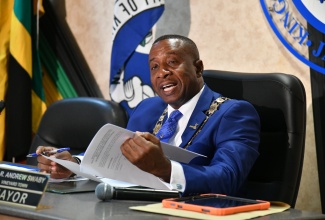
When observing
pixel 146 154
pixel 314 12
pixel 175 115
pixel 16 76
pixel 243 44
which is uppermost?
pixel 314 12

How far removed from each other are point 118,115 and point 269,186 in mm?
926

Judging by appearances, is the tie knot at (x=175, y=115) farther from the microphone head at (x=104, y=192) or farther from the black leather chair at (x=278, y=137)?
the microphone head at (x=104, y=192)

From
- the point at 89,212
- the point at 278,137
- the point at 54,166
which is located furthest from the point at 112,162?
the point at 278,137

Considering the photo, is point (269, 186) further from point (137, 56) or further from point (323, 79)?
point (137, 56)

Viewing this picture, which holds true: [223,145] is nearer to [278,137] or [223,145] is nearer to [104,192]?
[278,137]

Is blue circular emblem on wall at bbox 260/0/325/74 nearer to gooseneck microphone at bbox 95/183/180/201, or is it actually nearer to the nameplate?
gooseneck microphone at bbox 95/183/180/201

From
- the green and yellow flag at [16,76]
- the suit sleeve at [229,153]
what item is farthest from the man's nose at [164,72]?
the green and yellow flag at [16,76]

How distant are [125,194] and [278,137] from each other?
2.50 ft

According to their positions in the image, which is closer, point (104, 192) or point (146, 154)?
point (104, 192)

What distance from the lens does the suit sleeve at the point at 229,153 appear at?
205 centimetres

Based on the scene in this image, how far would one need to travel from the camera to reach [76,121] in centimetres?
319

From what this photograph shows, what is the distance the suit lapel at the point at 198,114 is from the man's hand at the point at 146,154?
0.44 meters

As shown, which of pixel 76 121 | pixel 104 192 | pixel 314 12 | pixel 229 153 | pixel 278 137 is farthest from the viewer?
pixel 76 121

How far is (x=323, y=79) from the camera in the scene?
2900 mm
